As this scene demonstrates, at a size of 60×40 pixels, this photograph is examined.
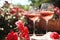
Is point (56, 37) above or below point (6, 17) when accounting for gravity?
below

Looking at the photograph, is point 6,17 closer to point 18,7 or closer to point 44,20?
point 18,7

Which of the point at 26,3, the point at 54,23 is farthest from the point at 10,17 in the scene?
the point at 54,23

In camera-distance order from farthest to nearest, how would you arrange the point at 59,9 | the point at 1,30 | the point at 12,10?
1. the point at 59,9
2. the point at 12,10
3. the point at 1,30

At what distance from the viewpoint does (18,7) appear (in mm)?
1096

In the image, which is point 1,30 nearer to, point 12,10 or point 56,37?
point 12,10

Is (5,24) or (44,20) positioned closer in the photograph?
(5,24)

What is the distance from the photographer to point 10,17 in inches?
38.7

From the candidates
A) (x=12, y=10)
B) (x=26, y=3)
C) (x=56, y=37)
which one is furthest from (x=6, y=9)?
(x=56, y=37)

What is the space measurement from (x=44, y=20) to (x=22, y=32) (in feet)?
0.79

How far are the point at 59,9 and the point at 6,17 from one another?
0.38 meters

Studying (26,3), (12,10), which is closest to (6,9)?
(12,10)

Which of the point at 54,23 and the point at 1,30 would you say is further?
the point at 54,23

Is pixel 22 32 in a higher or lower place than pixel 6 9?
lower

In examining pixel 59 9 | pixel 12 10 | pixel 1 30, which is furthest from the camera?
pixel 59 9
